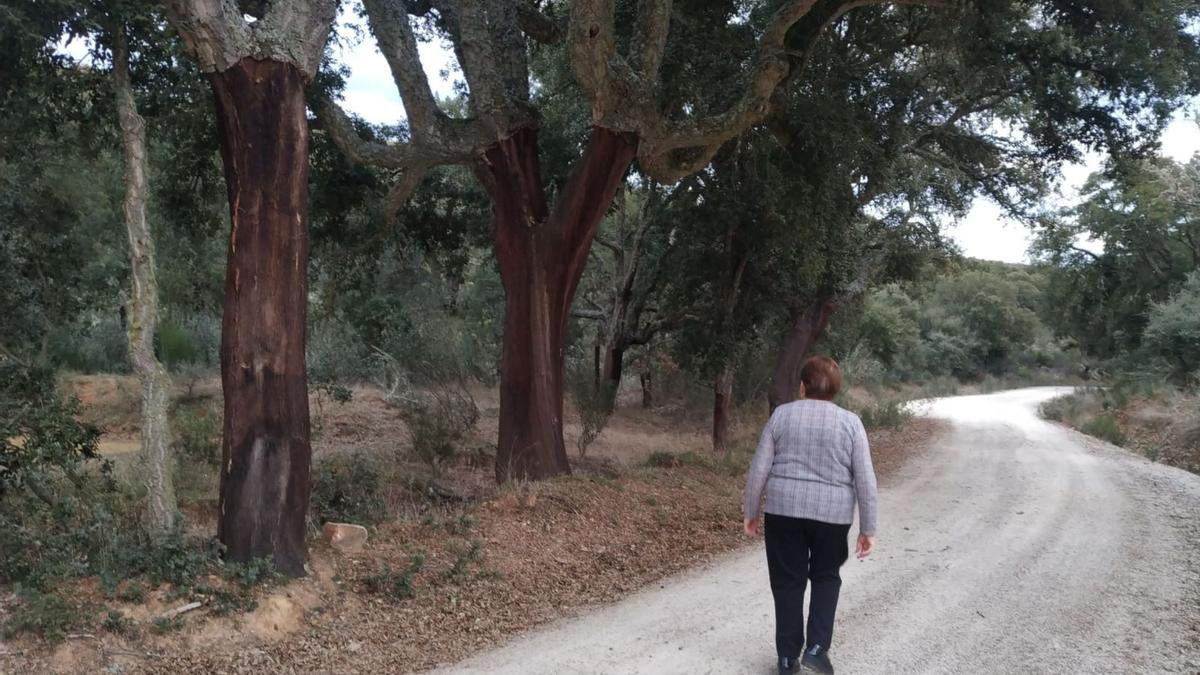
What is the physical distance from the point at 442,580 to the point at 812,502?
309cm

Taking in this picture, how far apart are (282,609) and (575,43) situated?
5655mm

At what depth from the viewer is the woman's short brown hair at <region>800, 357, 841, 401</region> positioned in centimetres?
442

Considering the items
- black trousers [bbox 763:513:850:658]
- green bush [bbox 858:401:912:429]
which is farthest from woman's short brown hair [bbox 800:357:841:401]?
green bush [bbox 858:401:912:429]

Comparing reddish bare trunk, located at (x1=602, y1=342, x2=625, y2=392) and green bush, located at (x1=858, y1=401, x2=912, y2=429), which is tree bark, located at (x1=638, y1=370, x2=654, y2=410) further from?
green bush, located at (x1=858, y1=401, x2=912, y2=429)

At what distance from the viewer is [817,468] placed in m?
4.25

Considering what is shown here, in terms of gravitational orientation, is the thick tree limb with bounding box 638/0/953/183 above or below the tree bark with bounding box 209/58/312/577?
above

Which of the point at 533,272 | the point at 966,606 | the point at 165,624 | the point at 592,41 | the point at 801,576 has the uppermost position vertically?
the point at 592,41

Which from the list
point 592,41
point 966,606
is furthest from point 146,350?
point 966,606

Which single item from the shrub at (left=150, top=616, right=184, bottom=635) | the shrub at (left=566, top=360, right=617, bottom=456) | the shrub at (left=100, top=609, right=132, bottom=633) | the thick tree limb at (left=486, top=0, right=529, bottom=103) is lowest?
the shrub at (left=150, top=616, right=184, bottom=635)

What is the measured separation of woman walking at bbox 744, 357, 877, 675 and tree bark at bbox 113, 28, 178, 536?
408 cm

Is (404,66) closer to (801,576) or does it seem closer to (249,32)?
(249,32)

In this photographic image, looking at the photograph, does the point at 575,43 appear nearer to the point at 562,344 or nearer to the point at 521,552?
the point at 562,344

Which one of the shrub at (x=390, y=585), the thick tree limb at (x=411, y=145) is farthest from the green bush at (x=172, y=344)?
the shrub at (x=390, y=585)

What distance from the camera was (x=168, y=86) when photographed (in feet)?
26.7
